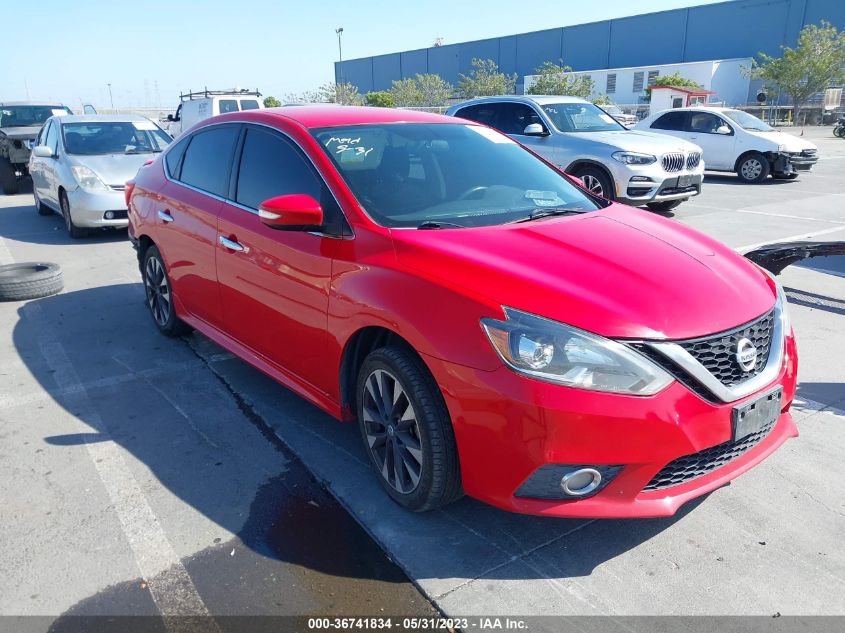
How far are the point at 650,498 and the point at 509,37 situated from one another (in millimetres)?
76803

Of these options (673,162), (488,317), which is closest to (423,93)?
(673,162)

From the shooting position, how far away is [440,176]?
12.2ft

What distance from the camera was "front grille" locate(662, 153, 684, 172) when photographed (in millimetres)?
10398

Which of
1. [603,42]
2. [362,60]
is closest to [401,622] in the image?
[603,42]

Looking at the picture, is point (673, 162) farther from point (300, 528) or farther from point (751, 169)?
point (300, 528)

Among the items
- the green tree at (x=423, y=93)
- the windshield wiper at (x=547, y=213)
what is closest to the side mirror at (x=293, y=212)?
the windshield wiper at (x=547, y=213)

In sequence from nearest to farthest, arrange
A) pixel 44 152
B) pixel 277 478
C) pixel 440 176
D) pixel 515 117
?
pixel 277 478 → pixel 440 176 → pixel 44 152 → pixel 515 117

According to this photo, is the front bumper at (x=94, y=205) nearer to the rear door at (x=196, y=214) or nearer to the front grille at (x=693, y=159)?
the rear door at (x=196, y=214)

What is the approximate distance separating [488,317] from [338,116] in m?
2.02

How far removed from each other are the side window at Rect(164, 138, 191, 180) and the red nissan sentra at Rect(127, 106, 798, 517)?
0.91m

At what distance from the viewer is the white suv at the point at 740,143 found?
14945mm

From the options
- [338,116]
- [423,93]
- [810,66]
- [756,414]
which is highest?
[810,66]

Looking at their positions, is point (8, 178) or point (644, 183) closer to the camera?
point (644, 183)

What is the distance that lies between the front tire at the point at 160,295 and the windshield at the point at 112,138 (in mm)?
5389
